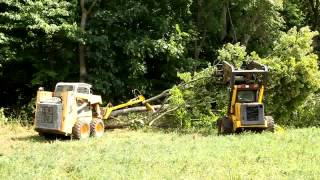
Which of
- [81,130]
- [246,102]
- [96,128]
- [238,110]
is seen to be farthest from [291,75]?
[81,130]

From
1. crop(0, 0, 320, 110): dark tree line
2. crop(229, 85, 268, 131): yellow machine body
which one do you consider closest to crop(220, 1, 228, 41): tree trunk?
crop(0, 0, 320, 110): dark tree line

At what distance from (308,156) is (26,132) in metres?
10.6

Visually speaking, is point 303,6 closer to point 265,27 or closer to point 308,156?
point 265,27

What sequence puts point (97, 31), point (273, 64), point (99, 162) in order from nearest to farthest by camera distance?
point (99, 162), point (273, 64), point (97, 31)

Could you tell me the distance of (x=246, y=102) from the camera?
15750 millimetres

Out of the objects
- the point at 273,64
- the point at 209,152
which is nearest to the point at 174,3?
the point at 273,64

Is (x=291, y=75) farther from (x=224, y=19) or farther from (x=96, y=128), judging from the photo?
(x=224, y=19)

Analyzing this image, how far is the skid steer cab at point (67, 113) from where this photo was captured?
50.9 ft

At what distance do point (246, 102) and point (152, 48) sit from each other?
26.1 ft

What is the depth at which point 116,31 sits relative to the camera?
23250mm

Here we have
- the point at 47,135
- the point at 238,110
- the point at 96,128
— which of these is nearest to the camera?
the point at 238,110

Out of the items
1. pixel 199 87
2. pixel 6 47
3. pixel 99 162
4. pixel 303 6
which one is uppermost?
pixel 303 6

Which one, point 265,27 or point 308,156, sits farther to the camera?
point 265,27

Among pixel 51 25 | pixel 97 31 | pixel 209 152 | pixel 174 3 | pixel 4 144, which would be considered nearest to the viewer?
pixel 209 152
